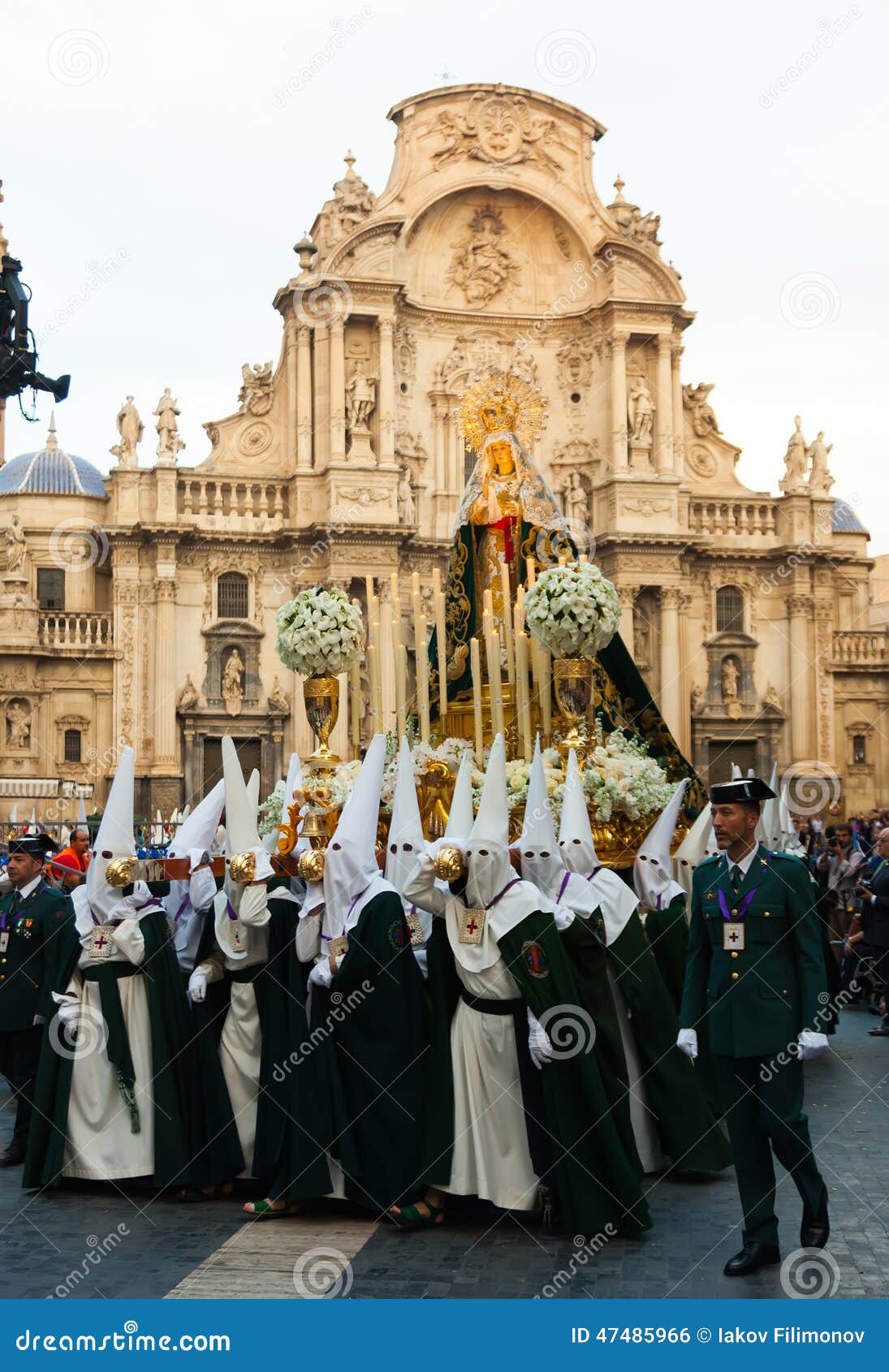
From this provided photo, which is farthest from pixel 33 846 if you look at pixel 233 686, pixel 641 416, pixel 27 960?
pixel 641 416

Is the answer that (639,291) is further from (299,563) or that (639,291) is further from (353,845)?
(353,845)

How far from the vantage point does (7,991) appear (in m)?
8.86

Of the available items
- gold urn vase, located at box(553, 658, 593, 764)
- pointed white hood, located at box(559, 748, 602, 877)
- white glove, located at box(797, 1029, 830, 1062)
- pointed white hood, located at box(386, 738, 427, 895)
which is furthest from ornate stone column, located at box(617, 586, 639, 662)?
white glove, located at box(797, 1029, 830, 1062)

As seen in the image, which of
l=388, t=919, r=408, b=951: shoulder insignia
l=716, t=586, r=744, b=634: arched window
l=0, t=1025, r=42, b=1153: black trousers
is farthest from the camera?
l=716, t=586, r=744, b=634: arched window

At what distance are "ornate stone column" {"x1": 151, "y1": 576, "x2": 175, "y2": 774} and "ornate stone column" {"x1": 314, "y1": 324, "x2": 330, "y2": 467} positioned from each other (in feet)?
16.7

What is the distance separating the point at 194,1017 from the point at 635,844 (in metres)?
4.20

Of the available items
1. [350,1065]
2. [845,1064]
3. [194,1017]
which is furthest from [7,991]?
[845,1064]

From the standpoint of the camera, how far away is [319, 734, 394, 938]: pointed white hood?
7676mm

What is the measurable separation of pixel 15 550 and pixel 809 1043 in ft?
103

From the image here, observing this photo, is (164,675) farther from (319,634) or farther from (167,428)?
(319,634)

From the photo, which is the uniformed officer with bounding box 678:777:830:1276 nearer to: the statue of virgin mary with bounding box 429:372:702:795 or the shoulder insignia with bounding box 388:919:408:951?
the shoulder insignia with bounding box 388:919:408:951

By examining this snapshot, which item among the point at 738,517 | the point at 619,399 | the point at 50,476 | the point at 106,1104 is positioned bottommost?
the point at 106,1104

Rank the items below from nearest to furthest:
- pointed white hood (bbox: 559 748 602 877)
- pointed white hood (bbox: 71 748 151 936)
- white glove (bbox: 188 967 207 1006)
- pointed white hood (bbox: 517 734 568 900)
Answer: pointed white hood (bbox: 517 734 568 900) → white glove (bbox: 188 967 207 1006) → pointed white hood (bbox: 71 748 151 936) → pointed white hood (bbox: 559 748 602 877)

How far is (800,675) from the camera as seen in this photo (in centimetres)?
3803
